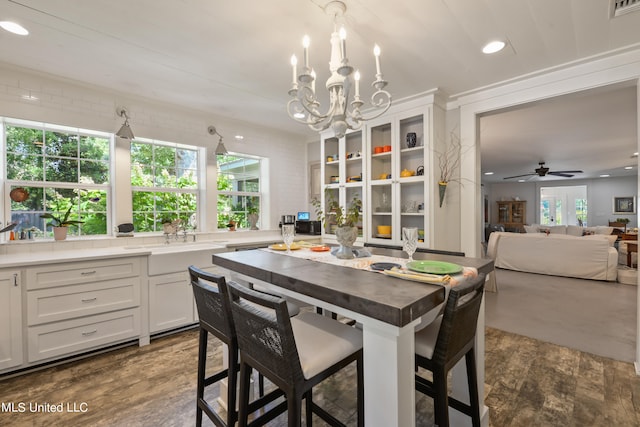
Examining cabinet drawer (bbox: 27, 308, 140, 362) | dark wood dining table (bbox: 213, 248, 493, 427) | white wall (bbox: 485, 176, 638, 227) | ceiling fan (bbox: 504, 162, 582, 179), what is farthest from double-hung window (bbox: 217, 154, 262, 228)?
white wall (bbox: 485, 176, 638, 227)

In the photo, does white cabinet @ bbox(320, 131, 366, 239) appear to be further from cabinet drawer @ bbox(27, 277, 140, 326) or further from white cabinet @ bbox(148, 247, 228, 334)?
cabinet drawer @ bbox(27, 277, 140, 326)

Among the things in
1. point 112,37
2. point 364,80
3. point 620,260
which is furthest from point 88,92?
point 620,260

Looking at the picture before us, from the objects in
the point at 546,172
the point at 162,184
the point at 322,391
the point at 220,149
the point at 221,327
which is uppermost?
the point at 546,172

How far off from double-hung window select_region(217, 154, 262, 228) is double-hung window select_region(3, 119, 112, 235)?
131cm

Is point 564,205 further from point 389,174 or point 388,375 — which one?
point 388,375

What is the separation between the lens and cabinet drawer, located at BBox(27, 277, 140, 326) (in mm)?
2256

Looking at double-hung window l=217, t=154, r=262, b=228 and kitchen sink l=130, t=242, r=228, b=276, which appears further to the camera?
double-hung window l=217, t=154, r=262, b=228

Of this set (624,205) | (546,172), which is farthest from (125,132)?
(624,205)

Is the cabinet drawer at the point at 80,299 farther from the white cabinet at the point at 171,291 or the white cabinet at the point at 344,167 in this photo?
the white cabinet at the point at 344,167

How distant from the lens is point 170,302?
286 centimetres

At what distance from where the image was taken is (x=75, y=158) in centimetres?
300

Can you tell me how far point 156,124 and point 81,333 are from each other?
2.21m

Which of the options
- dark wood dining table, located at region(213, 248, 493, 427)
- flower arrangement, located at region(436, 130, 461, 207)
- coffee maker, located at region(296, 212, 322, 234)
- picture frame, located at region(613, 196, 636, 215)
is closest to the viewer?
dark wood dining table, located at region(213, 248, 493, 427)

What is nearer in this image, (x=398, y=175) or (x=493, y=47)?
(x=493, y=47)
